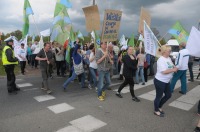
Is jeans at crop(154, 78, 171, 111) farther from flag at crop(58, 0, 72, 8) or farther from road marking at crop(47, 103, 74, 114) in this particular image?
flag at crop(58, 0, 72, 8)

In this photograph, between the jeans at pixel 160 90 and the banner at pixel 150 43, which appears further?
the banner at pixel 150 43

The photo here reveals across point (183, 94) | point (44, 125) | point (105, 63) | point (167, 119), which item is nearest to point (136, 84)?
point (183, 94)

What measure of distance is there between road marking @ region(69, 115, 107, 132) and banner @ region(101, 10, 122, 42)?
2.68 meters

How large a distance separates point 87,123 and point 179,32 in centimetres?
560

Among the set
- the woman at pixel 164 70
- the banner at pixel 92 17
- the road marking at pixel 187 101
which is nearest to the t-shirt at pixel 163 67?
the woman at pixel 164 70

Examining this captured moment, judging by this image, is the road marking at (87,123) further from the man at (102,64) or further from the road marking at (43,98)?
the road marking at (43,98)

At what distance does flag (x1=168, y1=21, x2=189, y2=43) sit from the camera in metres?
7.75

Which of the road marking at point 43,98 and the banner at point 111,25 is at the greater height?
the banner at point 111,25

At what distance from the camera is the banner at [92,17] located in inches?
253

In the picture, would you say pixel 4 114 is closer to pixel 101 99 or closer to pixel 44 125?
pixel 44 125

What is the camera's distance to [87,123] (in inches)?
173

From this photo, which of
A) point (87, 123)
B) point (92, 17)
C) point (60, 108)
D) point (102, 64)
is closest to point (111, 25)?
point (92, 17)

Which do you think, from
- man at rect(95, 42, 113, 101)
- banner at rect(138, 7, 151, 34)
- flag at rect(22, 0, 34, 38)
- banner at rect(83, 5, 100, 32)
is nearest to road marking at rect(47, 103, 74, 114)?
man at rect(95, 42, 113, 101)

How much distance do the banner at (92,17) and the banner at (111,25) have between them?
1.24 feet
